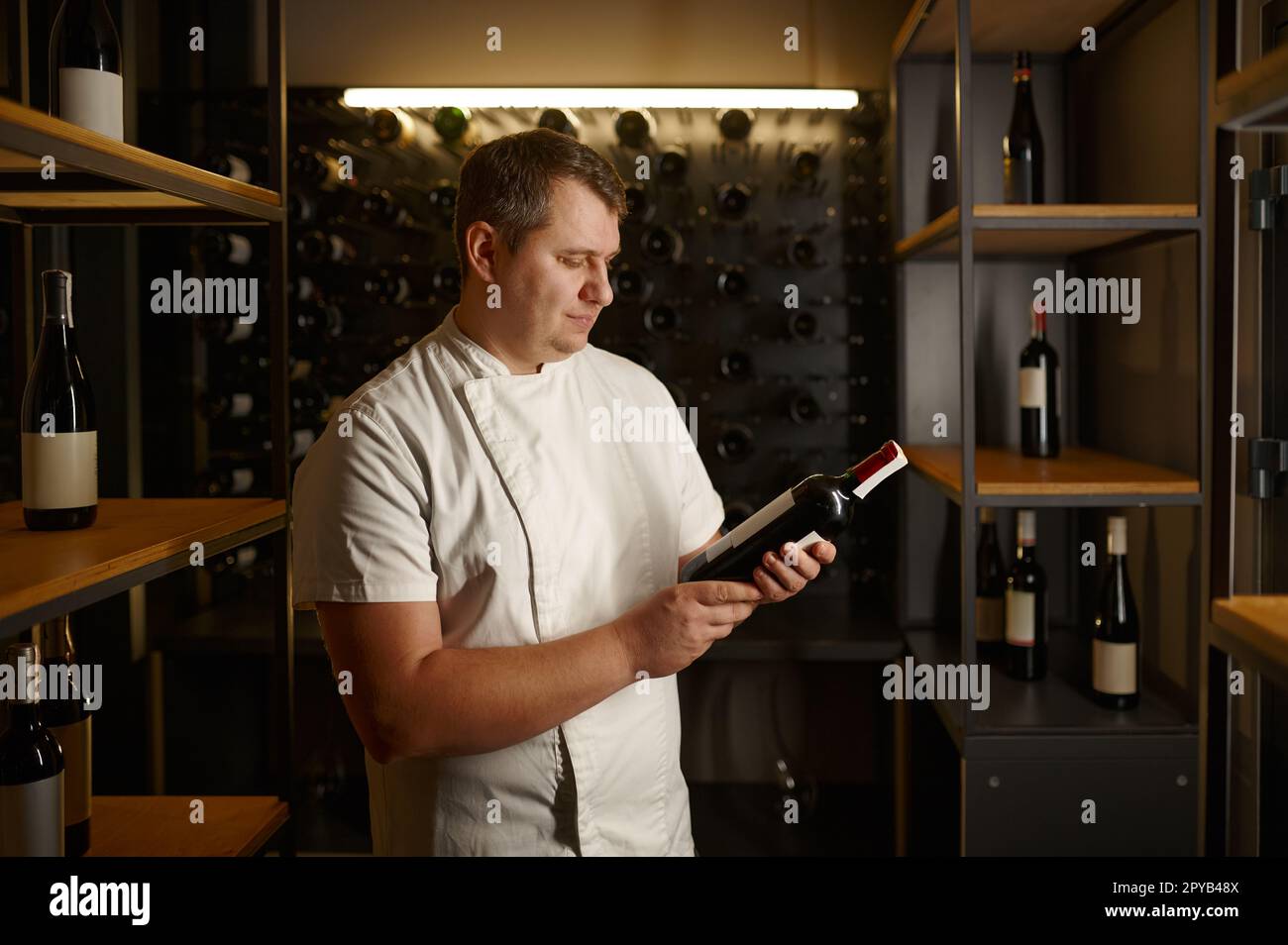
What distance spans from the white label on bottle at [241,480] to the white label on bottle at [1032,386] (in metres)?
1.99

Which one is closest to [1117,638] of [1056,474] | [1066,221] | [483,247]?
[1056,474]

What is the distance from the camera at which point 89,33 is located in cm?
171

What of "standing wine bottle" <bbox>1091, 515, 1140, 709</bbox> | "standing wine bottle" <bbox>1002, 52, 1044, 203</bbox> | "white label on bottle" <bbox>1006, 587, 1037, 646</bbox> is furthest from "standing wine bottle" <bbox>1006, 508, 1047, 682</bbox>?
"standing wine bottle" <bbox>1002, 52, 1044, 203</bbox>

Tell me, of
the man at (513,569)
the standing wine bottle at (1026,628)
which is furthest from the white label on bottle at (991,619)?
the man at (513,569)

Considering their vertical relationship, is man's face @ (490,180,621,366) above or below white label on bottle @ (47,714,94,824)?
above

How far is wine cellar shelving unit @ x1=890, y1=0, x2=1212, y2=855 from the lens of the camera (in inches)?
79.3

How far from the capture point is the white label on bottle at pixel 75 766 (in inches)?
60.7

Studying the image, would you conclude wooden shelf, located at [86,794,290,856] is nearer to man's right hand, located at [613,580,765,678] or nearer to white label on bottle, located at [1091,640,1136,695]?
man's right hand, located at [613,580,765,678]

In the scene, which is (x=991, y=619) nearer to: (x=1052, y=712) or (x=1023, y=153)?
(x=1052, y=712)

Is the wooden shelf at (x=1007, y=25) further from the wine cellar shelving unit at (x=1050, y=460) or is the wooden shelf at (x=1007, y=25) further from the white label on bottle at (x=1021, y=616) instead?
the white label on bottle at (x=1021, y=616)

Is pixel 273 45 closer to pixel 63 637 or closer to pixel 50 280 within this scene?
pixel 50 280

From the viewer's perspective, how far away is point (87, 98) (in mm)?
1354

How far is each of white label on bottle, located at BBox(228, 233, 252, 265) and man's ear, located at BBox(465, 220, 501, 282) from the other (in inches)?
57.1

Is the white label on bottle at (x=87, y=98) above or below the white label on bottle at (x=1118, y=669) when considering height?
above
